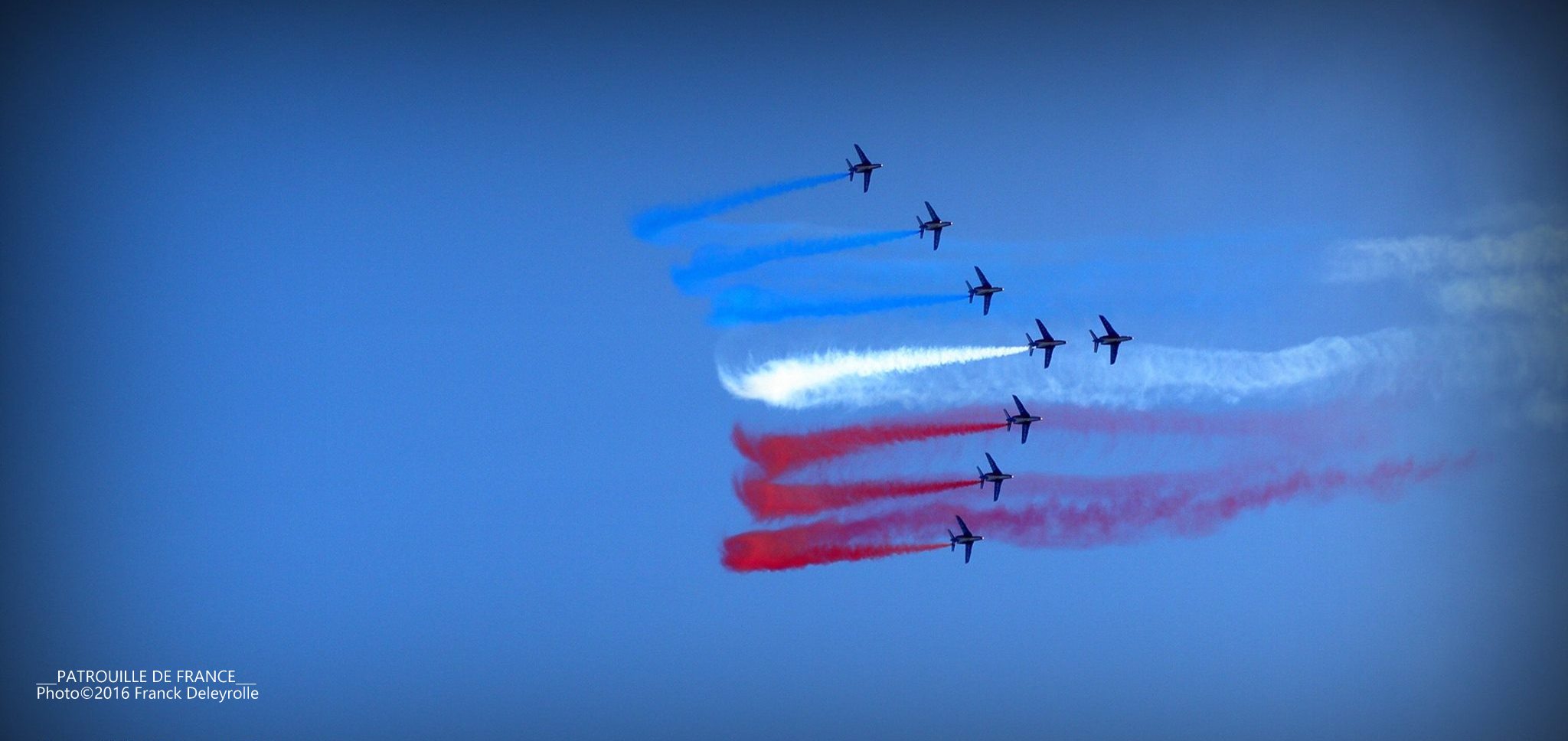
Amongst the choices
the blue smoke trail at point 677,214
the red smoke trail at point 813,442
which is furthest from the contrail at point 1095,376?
the blue smoke trail at point 677,214

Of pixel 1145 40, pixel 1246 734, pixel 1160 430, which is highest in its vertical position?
pixel 1145 40

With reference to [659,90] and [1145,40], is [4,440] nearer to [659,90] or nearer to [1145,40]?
[659,90]

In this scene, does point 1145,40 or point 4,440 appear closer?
point 4,440

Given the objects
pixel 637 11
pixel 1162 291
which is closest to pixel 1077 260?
pixel 1162 291

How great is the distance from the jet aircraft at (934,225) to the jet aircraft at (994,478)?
3125 millimetres

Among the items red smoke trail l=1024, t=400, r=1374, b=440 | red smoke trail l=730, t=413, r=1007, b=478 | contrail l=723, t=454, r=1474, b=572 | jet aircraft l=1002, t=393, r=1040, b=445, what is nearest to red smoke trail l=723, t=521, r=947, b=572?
contrail l=723, t=454, r=1474, b=572

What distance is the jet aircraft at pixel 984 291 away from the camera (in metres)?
29.0

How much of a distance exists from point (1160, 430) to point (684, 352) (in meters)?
6.96

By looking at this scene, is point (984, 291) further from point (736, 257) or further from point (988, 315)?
point (736, 257)

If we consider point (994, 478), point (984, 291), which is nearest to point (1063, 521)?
point (994, 478)

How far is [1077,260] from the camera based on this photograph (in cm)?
2972

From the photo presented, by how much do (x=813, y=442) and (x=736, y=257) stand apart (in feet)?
9.08

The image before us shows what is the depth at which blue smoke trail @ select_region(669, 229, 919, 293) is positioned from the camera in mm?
28516

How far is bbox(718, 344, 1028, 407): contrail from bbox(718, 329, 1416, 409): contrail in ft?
0.03
